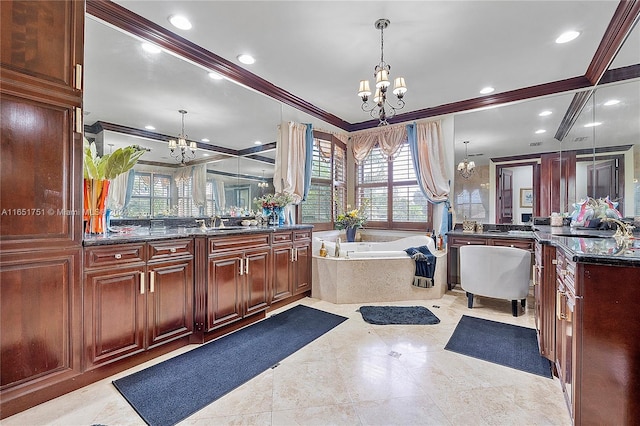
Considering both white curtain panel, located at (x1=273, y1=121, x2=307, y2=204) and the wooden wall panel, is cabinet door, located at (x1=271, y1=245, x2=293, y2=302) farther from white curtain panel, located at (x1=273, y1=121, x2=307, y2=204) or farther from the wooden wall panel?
the wooden wall panel

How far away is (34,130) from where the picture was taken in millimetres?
1619

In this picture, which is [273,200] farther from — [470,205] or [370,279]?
[470,205]

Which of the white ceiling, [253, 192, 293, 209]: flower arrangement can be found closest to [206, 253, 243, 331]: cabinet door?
[253, 192, 293, 209]: flower arrangement

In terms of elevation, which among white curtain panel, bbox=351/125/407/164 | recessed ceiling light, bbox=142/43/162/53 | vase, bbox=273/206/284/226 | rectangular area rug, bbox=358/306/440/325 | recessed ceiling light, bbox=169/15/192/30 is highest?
recessed ceiling light, bbox=169/15/192/30

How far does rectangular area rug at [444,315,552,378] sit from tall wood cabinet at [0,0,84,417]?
2.73 metres

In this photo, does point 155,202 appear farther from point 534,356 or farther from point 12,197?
point 534,356

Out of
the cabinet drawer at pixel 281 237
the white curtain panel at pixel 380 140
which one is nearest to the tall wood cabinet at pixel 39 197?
the cabinet drawer at pixel 281 237

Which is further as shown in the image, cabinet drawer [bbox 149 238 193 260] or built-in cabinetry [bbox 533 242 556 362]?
cabinet drawer [bbox 149 238 193 260]

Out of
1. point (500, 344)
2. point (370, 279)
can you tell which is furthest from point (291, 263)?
point (500, 344)

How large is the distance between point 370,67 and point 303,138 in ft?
4.68

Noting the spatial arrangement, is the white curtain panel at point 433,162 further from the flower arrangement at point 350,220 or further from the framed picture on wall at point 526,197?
the flower arrangement at point 350,220

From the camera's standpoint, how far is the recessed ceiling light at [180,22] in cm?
231

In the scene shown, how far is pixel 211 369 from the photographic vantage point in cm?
207

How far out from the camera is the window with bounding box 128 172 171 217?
8.62 feet
